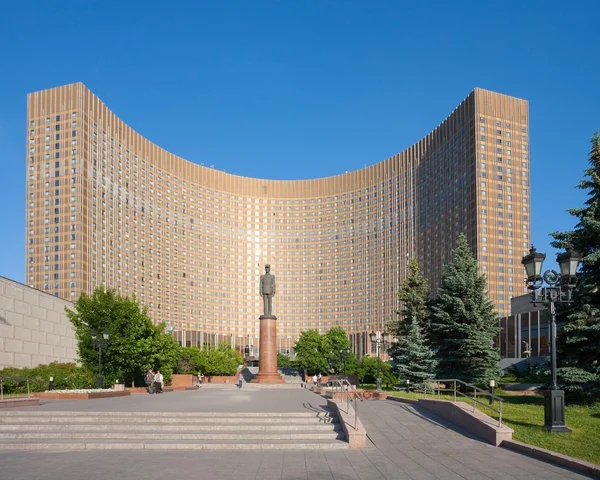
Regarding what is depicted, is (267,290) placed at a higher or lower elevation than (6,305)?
higher

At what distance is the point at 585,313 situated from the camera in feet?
73.4

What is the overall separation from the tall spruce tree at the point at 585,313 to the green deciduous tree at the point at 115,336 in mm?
30444

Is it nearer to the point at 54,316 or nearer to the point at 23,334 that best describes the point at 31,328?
the point at 23,334

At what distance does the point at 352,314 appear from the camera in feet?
525

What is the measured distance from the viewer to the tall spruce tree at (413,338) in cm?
3706

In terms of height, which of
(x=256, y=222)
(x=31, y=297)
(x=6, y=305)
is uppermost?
(x=256, y=222)

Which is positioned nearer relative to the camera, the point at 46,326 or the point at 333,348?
the point at 46,326

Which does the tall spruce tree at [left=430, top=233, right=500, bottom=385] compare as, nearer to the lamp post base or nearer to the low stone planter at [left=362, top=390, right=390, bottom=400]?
the low stone planter at [left=362, top=390, right=390, bottom=400]

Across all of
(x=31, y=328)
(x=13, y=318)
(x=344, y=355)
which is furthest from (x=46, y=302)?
(x=344, y=355)

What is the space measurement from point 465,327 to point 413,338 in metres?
5.51

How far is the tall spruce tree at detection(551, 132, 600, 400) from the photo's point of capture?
21.6 meters

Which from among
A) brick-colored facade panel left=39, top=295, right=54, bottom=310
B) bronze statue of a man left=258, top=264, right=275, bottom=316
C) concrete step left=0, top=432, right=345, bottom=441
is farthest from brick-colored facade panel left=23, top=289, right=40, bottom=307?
concrete step left=0, top=432, right=345, bottom=441

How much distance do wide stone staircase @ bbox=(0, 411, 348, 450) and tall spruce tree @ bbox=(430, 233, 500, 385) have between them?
15.9m

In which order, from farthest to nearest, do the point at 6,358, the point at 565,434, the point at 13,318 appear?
the point at 13,318
the point at 6,358
the point at 565,434
